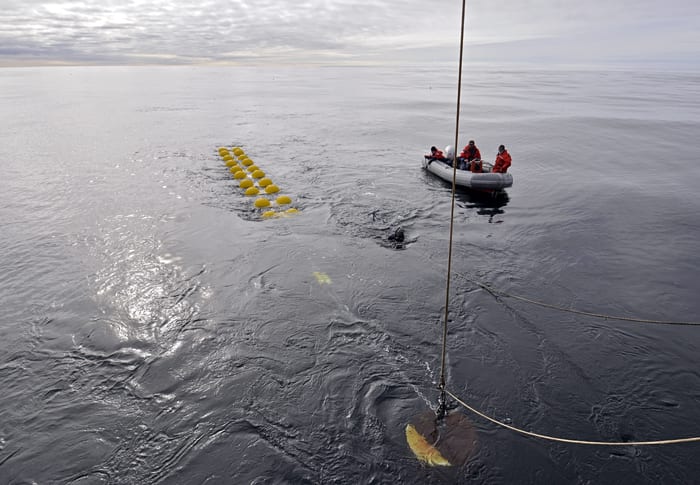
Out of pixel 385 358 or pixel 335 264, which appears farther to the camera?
pixel 335 264

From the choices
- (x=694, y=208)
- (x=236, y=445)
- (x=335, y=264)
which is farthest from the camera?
(x=694, y=208)

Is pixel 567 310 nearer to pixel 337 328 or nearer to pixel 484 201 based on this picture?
pixel 337 328

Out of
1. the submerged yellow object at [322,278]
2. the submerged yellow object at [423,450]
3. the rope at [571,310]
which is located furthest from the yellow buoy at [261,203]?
the submerged yellow object at [423,450]

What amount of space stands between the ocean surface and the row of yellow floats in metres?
0.59

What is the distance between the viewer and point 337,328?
29.6ft

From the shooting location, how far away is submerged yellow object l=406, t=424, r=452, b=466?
600cm

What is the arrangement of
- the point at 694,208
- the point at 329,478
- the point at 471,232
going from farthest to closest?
the point at 694,208
the point at 471,232
the point at 329,478

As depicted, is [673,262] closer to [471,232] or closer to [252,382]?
[471,232]

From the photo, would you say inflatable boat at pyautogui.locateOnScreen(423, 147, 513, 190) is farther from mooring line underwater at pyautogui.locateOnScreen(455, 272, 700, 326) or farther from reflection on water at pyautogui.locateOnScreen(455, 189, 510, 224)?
Answer: mooring line underwater at pyautogui.locateOnScreen(455, 272, 700, 326)

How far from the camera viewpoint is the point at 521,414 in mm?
6844

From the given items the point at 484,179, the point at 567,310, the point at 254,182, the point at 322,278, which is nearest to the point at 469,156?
the point at 484,179

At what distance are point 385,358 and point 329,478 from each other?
2651 mm

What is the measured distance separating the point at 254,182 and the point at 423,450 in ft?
51.4

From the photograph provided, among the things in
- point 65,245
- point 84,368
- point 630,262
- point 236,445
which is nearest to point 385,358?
point 236,445
